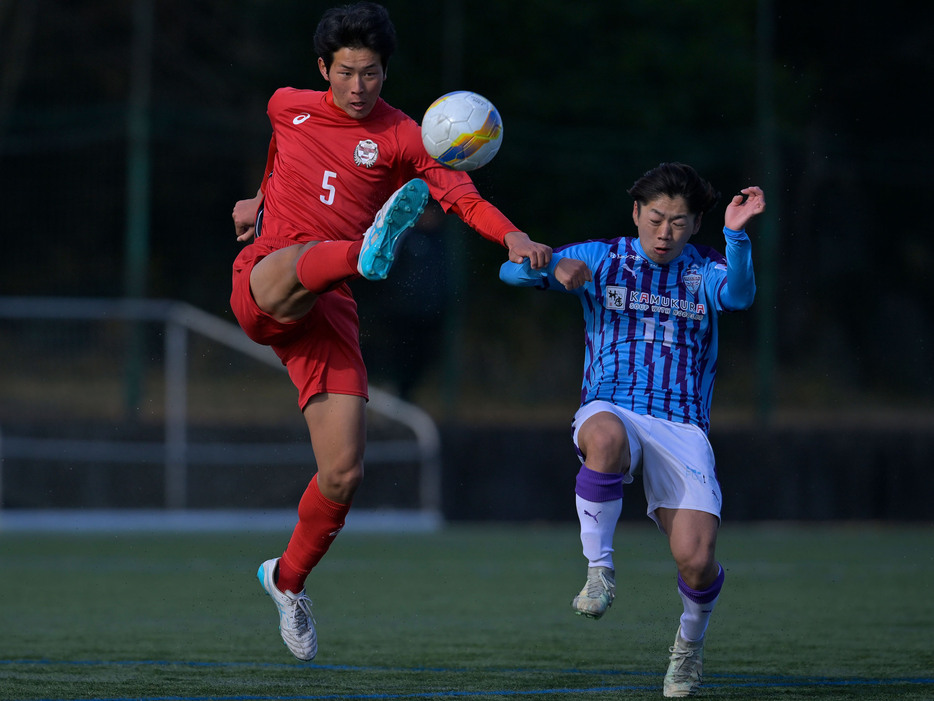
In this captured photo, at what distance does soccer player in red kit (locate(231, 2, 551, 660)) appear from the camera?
5320mm

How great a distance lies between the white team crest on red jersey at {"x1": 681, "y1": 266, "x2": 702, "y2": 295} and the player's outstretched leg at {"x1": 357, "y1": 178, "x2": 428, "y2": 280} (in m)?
0.98

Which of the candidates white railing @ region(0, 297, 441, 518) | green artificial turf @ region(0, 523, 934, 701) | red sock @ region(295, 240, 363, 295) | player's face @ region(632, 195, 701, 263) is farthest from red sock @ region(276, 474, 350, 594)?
white railing @ region(0, 297, 441, 518)

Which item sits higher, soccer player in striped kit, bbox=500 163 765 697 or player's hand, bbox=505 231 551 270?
player's hand, bbox=505 231 551 270

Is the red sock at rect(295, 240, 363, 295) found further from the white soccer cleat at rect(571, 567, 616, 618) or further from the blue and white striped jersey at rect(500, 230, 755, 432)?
the white soccer cleat at rect(571, 567, 616, 618)

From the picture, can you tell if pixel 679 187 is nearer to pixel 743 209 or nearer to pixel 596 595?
pixel 743 209

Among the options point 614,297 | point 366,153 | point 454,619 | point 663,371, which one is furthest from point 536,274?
point 454,619

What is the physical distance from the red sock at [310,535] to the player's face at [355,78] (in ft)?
4.57

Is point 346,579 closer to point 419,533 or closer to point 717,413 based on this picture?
point 419,533

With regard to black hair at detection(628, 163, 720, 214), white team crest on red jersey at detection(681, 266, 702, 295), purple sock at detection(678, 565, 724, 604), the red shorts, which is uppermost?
black hair at detection(628, 163, 720, 214)

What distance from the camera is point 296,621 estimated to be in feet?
18.3

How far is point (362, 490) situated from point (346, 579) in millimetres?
3285

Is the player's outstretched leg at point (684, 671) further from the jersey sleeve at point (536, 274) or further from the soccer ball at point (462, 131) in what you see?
the soccer ball at point (462, 131)

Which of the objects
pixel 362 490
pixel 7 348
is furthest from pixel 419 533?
pixel 7 348

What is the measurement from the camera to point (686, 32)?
17547mm
